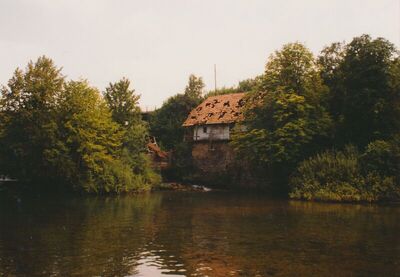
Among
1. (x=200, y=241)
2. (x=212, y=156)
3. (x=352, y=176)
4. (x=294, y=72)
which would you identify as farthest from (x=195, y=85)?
(x=200, y=241)

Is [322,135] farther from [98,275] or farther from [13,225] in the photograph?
[98,275]

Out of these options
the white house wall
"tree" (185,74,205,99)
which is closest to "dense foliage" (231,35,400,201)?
the white house wall

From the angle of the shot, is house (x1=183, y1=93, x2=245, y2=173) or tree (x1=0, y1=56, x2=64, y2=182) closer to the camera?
tree (x1=0, y1=56, x2=64, y2=182)

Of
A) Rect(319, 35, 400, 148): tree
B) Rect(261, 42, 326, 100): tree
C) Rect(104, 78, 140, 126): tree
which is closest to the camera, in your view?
Rect(319, 35, 400, 148): tree

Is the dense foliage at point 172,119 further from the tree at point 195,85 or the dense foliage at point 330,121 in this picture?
the dense foliage at point 330,121

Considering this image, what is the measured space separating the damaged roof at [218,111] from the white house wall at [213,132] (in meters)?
0.77

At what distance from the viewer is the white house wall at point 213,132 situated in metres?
60.3

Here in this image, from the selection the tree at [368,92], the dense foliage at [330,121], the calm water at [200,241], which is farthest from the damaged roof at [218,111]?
the calm water at [200,241]

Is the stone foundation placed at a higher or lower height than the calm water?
higher

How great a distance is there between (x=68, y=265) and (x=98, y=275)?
6.01 feet

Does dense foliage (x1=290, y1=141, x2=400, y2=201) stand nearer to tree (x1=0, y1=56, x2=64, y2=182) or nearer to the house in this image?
the house

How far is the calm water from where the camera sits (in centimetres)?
1507

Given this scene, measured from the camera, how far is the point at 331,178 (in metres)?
39.9

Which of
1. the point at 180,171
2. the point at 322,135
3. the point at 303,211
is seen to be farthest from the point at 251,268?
the point at 180,171
